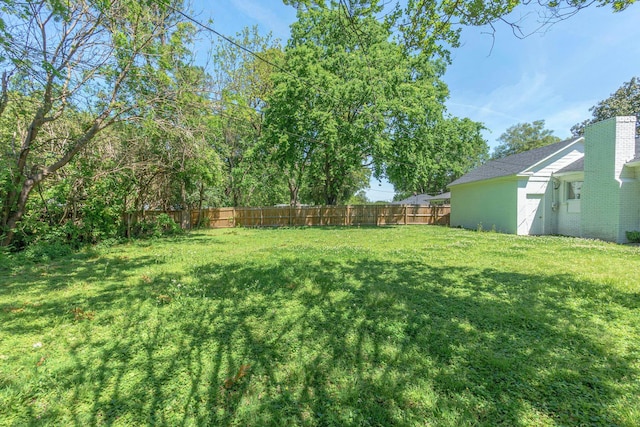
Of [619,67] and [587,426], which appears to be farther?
[619,67]

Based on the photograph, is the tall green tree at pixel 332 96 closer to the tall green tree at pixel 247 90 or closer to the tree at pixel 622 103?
the tall green tree at pixel 247 90

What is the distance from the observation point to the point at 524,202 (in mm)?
11898

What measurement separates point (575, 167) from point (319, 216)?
12.7m

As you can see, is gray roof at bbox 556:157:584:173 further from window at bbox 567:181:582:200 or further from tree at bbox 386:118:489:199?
tree at bbox 386:118:489:199

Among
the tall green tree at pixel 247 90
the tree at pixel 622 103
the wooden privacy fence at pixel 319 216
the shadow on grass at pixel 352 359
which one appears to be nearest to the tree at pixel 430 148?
the wooden privacy fence at pixel 319 216

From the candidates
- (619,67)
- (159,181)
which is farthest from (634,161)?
(159,181)

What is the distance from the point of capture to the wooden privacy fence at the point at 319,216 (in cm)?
1680

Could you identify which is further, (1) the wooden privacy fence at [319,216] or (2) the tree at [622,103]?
(2) the tree at [622,103]

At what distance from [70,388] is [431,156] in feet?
56.5

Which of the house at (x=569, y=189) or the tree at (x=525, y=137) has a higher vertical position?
the tree at (x=525, y=137)

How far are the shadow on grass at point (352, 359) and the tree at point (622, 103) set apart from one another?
2837cm

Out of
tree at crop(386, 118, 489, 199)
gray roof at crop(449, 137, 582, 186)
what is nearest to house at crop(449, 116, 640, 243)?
gray roof at crop(449, 137, 582, 186)

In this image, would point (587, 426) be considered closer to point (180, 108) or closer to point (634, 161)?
point (180, 108)

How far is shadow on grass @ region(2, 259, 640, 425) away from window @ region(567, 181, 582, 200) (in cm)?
970
